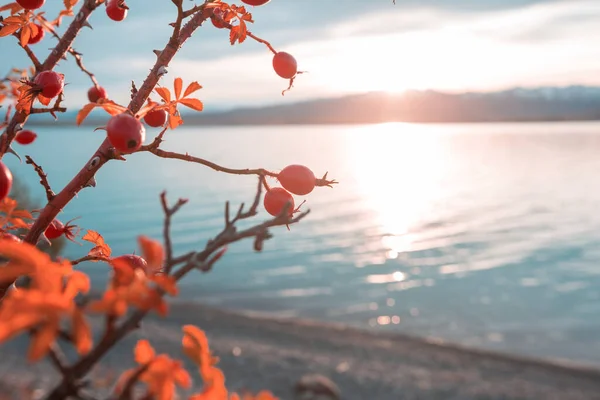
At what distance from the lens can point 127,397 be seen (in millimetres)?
850

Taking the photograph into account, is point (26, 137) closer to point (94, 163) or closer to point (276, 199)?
point (94, 163)

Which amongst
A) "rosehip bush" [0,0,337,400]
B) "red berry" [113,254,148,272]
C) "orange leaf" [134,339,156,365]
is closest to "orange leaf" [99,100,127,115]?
"rosehip bush" [0,0,337,400]

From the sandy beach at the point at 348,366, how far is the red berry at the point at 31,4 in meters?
12.6

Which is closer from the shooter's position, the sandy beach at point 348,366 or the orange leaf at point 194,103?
the orange leaf at point 194,103

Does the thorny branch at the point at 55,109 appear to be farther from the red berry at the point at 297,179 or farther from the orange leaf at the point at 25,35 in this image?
the red berry at the point at 297,179

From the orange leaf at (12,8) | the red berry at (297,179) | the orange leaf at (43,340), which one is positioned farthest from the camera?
the orange leaf at (12,8)

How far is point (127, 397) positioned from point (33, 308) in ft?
0.87

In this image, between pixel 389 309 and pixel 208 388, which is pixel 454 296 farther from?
pixel 208 388

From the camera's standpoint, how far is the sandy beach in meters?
17.3

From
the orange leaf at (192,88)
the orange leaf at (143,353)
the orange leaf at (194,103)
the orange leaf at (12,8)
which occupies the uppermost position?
the orange leaf at (12,8)

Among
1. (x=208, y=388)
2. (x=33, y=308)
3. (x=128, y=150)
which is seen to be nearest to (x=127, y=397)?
(x=208, y=388)

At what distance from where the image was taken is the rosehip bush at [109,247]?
27.7 inches

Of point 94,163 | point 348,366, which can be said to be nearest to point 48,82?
point 94,163

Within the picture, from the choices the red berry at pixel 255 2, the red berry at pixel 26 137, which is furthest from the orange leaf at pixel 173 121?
the red berry at pixel 26 137
